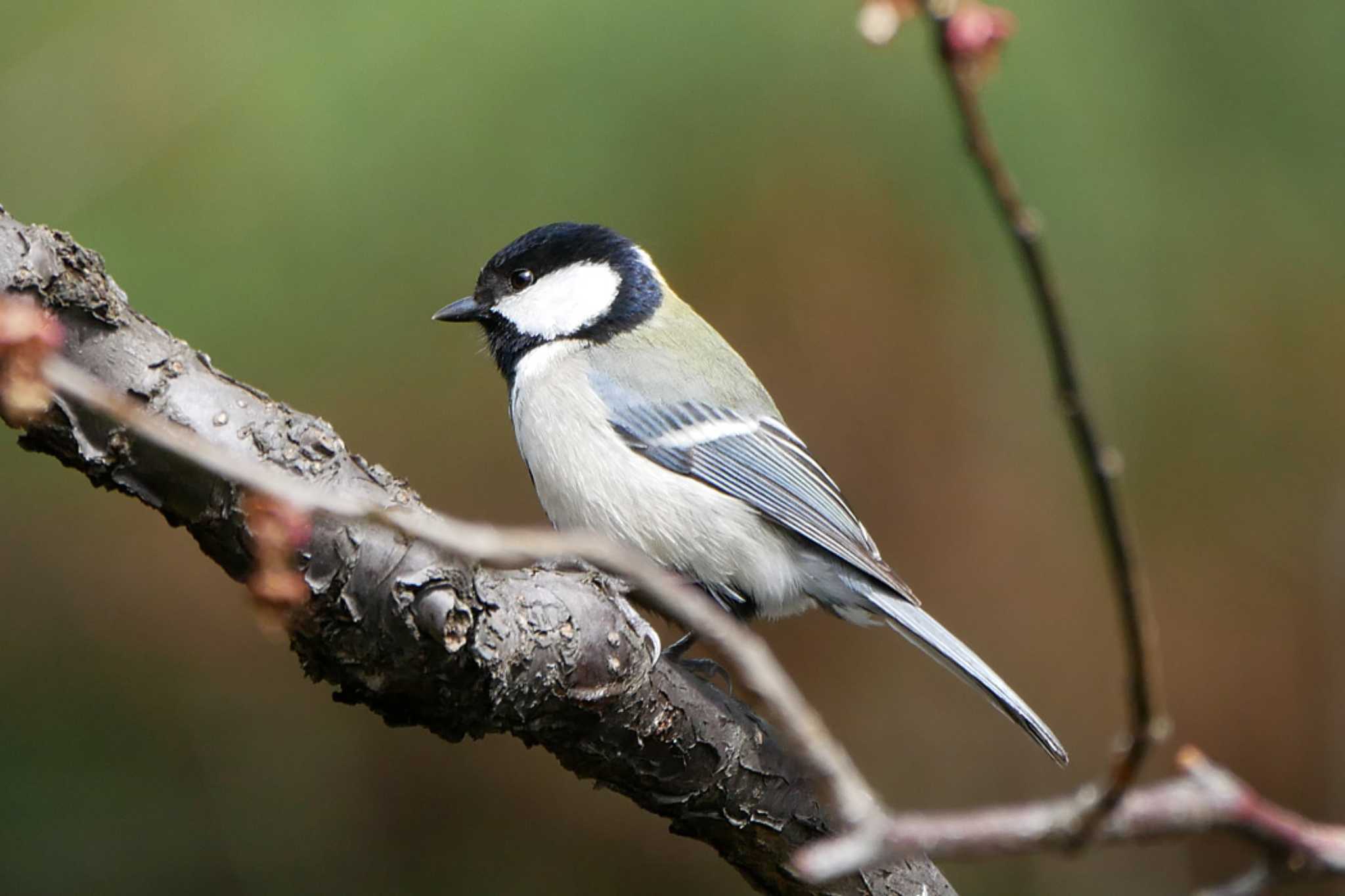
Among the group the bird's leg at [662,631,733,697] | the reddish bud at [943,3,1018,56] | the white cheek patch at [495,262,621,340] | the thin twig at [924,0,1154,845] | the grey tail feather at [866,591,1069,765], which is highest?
the white cheek patch at [495,262,621,340]

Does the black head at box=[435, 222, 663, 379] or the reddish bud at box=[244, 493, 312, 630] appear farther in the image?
the black head at box=[435, 222, 663, 379]

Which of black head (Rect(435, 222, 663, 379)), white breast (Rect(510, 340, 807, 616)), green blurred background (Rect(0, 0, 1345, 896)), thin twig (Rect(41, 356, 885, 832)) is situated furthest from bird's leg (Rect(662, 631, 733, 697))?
thin twig (Rect(41, 356, 885, 832))

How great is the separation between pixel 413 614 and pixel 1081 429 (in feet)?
2.41

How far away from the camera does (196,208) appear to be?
1.89 metres

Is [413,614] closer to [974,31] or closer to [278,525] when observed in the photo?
[278,525]

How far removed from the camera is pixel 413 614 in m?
1.13

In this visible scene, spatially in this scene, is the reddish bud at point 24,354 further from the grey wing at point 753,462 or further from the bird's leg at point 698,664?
the grey wing at point 753,462

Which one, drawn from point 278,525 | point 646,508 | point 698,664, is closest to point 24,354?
point 278,525

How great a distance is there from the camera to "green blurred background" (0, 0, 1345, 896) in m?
1.87

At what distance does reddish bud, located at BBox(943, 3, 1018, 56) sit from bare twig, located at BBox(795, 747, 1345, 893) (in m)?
0.30

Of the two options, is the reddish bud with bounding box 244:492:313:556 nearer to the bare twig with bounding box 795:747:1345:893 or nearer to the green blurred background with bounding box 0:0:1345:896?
the bare twig with bounding box 795:747:1345:893

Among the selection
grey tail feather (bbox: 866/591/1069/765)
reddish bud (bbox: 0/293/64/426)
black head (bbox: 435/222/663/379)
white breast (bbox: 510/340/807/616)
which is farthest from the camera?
black head (bbox: 435/222/663/379)

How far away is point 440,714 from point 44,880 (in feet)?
3.15

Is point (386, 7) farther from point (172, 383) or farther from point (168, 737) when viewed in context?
point (168, 737)
